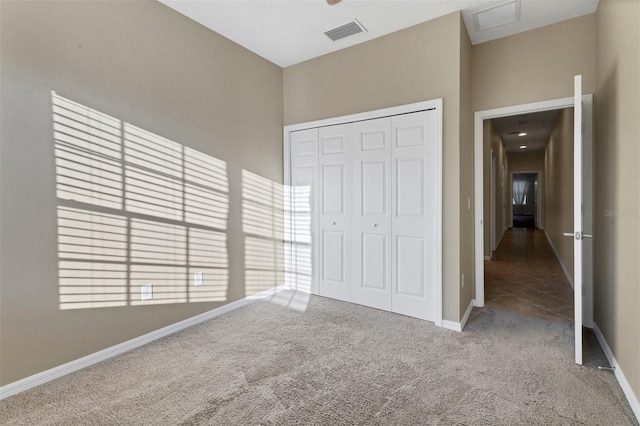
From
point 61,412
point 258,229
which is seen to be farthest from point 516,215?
point 61,412

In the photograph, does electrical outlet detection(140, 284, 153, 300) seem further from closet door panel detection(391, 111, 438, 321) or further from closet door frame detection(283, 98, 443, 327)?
closet door frame detection(283, 98, 443, 327)

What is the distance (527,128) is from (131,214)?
778 centimetres

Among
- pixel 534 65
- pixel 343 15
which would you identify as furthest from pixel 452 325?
pixel 343 15

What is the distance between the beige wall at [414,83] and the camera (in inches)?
112

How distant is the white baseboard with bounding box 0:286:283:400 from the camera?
1.94m

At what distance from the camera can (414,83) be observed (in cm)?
305

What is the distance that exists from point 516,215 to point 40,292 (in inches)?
663

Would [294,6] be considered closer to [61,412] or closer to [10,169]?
[10,169]

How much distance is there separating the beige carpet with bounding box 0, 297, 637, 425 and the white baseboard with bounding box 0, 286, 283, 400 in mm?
59

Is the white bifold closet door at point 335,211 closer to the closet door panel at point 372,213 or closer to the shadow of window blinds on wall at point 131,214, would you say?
the closet door panel at point 372,213

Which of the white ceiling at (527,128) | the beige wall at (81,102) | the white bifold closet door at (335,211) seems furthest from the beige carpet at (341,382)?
the white ceiling at (527,128)

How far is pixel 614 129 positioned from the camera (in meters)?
2.15

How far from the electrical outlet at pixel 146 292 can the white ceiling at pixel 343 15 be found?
244 cm

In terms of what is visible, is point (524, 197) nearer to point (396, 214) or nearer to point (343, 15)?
point (396, 214)
